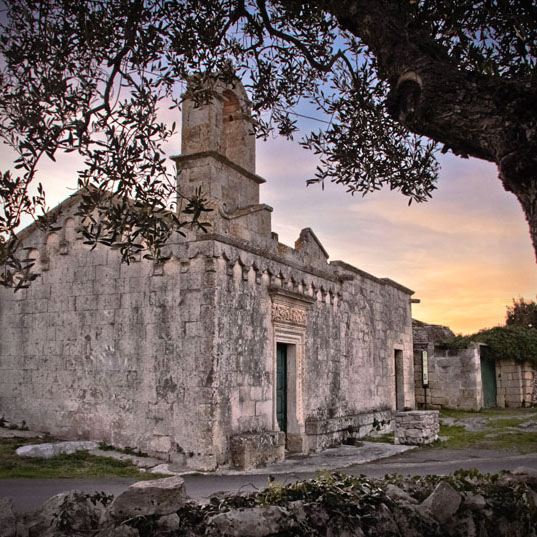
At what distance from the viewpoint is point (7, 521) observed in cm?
404

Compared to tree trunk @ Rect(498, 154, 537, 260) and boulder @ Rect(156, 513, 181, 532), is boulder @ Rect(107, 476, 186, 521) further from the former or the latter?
tree trunk @ Rect(498, 154, 537, 260)

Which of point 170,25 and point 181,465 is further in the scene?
point 181,465

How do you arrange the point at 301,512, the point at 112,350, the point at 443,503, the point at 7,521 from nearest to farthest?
1. the point at 7,521
2. the point at 301,512
3. the point at 443,503
4. the point at 112,350

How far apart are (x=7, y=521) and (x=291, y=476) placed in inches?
226

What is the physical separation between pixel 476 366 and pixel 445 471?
1380cm

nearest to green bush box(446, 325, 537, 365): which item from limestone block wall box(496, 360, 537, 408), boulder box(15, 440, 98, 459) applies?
limestone block wall box(496, 360, 537, 408)

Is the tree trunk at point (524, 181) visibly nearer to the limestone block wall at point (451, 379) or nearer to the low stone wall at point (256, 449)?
the low stone wall at point (256, 449)

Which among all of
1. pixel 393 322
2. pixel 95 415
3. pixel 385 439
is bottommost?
pixel 385 439

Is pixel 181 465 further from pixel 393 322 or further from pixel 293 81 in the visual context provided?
pixel 393 322

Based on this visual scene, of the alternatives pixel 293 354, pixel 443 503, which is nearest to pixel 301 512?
pixel 443 503

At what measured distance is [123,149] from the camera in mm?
5727

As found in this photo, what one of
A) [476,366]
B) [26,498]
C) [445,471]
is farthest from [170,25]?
[476,366]

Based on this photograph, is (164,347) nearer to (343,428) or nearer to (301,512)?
(343,428)

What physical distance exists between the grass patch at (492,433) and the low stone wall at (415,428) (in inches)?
10.7
